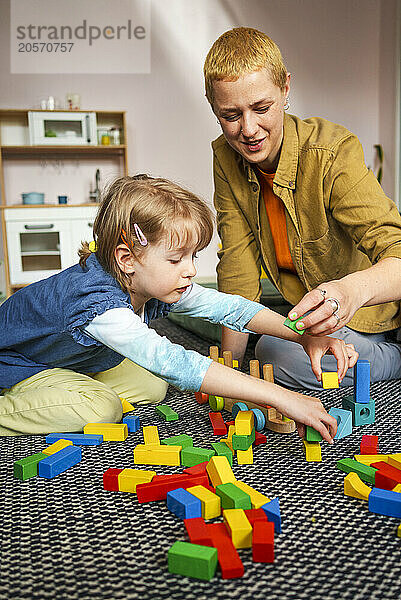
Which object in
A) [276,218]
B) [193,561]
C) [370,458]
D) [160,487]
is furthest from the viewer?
[276,218]

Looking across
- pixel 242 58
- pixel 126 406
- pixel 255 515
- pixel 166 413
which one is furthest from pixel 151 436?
pixel 242 58

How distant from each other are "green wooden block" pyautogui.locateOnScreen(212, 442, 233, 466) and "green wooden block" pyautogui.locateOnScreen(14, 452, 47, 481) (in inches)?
12.7

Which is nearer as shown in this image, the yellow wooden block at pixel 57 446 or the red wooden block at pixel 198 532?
the red wooden block at pixel 198 532

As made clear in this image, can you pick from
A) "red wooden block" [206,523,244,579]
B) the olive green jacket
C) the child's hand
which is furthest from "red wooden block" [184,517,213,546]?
the olive green jacket

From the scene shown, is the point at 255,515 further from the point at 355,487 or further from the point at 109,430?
the point at 109,430

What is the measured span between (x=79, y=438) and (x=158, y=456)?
0.21 meters

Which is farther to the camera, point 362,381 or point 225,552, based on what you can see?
point 362,381

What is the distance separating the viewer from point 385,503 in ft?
2.65

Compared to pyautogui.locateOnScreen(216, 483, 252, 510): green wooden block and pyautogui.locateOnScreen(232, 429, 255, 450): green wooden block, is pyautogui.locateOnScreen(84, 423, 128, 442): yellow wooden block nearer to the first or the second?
pyautogui.locateOnScreen(232, 429, 255, 450): green wooden block

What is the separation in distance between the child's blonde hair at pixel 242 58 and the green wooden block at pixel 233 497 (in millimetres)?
840

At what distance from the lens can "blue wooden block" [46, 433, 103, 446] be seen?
114cm

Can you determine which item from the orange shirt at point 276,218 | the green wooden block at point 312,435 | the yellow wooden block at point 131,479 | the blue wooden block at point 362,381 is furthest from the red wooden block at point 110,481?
the orange shirt at point 276,218

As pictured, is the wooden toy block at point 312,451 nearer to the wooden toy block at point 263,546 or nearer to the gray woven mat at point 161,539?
the gray woven mat at point 161,539

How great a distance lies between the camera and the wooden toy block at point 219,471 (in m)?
0.88
